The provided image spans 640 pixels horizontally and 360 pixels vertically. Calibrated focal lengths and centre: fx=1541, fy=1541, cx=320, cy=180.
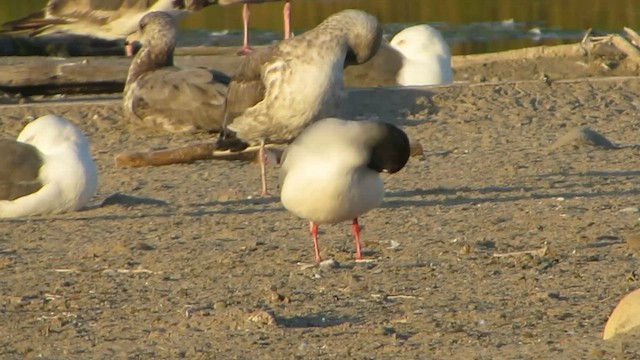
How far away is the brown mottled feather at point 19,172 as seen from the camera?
8859 millimetres

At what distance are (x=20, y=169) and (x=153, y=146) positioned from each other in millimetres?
3344

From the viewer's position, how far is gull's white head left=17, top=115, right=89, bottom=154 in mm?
9000

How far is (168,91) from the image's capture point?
12609mm

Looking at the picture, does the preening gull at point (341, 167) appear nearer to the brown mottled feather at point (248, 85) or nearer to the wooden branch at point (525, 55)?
the brown mottled feather at point (248, 85)

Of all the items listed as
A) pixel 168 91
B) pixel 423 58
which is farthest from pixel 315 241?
pixel 423 58

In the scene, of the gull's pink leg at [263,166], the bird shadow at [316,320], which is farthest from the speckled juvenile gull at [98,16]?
the bird shadow at [316,320]

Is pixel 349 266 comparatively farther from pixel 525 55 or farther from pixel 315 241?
pixel 525 55

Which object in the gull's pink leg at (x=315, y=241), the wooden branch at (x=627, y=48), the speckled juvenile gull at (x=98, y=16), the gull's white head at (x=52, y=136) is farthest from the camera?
the speckled juvenile gull at (x=98, y=16)

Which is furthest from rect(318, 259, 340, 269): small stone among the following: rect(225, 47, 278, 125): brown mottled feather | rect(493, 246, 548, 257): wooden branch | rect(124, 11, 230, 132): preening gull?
rect(124, 11, 230, 132): preening gull

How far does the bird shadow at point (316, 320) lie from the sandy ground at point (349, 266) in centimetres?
1

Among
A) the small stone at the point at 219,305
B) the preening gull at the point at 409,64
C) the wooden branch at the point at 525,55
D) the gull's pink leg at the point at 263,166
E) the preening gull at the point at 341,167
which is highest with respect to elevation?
the preening gull at the point at 341,167

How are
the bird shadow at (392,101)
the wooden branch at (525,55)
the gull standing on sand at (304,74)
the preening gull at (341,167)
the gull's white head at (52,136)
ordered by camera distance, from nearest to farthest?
the preening gull at (341,167), the gull's white head at (52,136), the gull standing on sand at (304,74), the bird shadow at (392,101), the wooden branch at (525,55)

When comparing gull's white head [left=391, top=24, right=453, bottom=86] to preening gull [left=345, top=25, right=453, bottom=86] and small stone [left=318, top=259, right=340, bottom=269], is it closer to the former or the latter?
preening gull [left=345, top=25, right=453, bottom=86]

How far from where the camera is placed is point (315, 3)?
2461 cm
